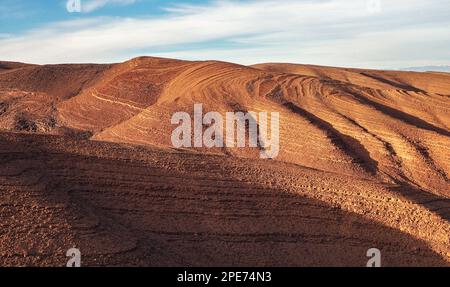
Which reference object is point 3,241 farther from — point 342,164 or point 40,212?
point 342,164

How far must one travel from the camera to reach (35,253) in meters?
8.17

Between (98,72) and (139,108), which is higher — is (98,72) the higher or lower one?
the higher one

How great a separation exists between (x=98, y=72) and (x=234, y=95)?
17478 millimetres

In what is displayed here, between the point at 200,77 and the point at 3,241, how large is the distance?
2375cm

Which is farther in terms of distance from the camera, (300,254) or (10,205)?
(300,254)

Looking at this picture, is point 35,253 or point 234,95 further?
point 234,95

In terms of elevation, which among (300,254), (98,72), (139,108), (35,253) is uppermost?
(98,72)

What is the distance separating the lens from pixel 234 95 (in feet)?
90.2

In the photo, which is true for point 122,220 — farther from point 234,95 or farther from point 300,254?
point 234,95
